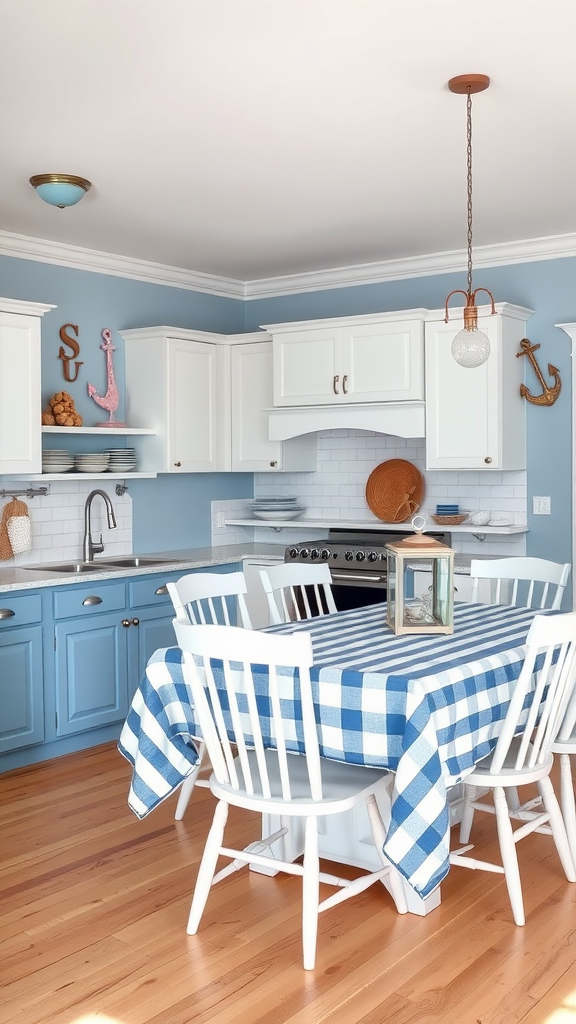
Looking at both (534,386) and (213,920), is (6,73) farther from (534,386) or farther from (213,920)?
(534,386)

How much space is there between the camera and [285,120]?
3.52 meters

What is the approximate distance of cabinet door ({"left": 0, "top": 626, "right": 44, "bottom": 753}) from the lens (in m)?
4.54

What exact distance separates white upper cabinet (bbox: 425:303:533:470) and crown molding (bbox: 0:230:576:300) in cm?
37

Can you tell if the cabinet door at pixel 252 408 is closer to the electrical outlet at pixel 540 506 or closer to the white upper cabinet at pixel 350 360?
the white upper cabinet at pixel 350 360

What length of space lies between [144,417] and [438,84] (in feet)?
10.0

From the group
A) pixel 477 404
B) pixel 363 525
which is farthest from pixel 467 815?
pixel 363 525

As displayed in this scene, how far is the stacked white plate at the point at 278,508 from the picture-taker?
250 inches

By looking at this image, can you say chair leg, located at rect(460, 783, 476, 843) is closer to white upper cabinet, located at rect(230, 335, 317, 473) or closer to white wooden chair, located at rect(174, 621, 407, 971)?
white wooden chair, located at rect(174, 621, 407, 971)

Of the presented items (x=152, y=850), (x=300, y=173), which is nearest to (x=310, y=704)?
(x=152, y=850)

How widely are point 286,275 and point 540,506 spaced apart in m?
2.19

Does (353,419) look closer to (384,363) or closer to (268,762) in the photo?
(384,363)

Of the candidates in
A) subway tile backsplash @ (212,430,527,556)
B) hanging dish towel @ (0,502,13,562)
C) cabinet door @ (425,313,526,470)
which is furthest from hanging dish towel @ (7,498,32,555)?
cabinet door @ (425,313,526,470)

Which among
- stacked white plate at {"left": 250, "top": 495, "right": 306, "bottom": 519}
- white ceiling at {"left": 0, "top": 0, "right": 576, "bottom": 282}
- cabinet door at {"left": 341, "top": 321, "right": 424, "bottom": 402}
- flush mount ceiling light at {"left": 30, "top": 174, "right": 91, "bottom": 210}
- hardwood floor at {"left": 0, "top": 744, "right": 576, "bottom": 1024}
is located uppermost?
white ceiling at {"left": 0, "top": 0, "right": 576, "bottom": 282}

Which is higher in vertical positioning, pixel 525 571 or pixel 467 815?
pixel 525 571
